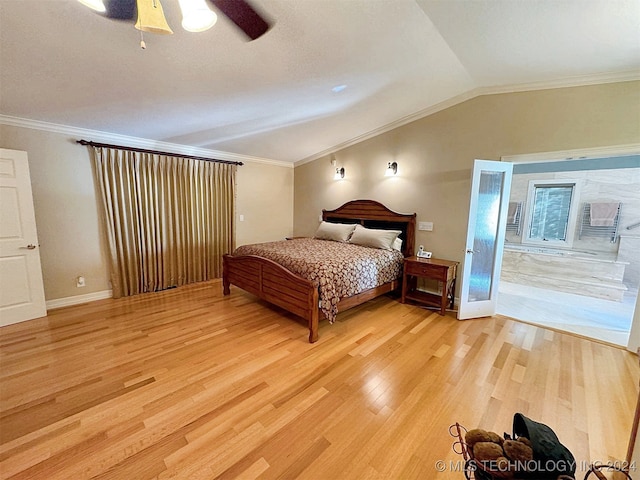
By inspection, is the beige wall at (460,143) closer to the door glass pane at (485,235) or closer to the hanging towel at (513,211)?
the door glass pane at (485,235)

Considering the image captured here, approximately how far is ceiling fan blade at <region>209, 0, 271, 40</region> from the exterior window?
635cm

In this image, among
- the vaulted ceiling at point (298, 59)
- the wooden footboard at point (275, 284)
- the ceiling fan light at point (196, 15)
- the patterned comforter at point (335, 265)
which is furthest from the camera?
the patterned comforter at point (335, 265)

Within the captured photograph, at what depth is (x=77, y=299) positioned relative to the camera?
11.3 ft

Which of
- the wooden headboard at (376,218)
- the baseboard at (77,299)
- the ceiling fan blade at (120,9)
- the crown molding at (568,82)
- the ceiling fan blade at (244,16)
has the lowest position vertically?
the baseboard at (77,299)

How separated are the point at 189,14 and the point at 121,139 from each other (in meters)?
3.09

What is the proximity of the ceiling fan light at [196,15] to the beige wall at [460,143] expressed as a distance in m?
3.31

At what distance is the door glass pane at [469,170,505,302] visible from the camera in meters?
3.22

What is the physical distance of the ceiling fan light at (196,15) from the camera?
4.18ft

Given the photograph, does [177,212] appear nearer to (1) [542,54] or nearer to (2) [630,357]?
(1) [542,54]

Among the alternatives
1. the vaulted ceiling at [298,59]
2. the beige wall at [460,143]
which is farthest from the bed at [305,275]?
the vaulted ceiling at [298,59]

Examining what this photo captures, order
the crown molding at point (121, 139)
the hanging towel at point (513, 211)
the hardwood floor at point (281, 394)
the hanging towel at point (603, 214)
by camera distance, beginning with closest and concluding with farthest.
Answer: the hardwood floor at point (281, 394), the crown molding at point (121, 139), the hanging towel at point (603, 214), the hanging towel at point (513, 211)

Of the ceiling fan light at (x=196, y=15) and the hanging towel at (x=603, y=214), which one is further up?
the ceiling fan light at (x=196, y=15)

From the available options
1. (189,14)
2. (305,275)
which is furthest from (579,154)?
(189,14)

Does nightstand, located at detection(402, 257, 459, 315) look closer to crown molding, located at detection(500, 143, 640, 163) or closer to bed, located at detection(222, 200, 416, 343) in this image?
bed, located at detection(222, 200, 416, 343)
